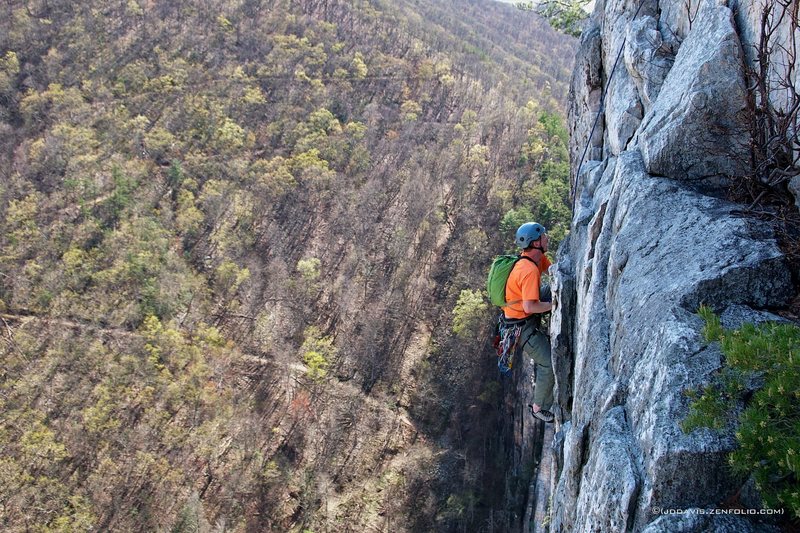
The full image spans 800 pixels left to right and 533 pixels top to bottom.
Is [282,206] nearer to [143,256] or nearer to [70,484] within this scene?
[143,256]

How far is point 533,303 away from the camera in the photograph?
25.3 feet

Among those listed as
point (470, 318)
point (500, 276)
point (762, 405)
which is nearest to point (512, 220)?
point (470, 318)

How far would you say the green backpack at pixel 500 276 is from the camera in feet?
25.8

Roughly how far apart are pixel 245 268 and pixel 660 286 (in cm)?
3204

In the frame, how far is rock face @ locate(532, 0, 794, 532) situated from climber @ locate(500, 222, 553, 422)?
1.63ft

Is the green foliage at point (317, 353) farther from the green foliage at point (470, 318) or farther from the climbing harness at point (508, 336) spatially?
the climbing harness at point (508, 336)

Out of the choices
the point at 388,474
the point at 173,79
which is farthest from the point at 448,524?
the point at 173,79

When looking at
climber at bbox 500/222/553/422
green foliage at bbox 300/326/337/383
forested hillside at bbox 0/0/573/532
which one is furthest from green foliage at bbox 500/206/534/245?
climber at bbox 500/222/553/422

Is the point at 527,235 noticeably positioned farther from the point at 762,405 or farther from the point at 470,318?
the point at 470,318

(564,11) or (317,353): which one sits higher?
(564,11)

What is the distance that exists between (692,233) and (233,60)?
48481 mm

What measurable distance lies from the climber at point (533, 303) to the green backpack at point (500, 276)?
0.06 m

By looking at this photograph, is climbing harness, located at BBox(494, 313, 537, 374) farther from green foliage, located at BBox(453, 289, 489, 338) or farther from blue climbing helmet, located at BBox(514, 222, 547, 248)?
green foliage, located at BBox(453, 289, 489, 338)

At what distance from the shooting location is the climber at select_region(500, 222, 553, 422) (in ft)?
25.1
